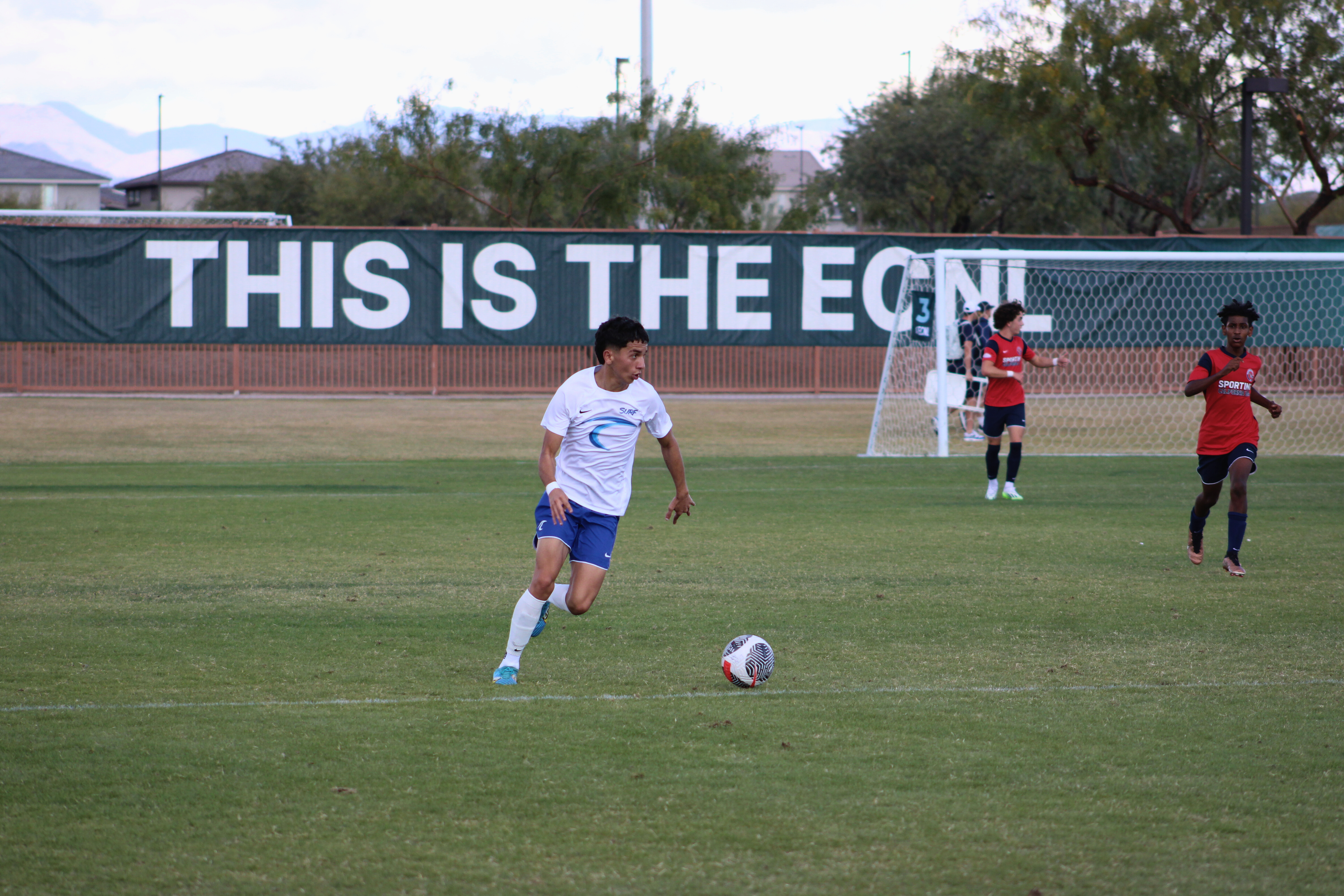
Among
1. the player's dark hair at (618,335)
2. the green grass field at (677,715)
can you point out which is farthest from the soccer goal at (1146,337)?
the player's dark hair at (618,335)

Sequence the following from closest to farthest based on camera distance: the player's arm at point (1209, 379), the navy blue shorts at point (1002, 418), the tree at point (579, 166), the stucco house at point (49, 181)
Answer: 1. the player's arm at point (1209, 379)
2. the navy blue shorts at point (1002, 418)
3. the tree at point (579, 166)
4. the stucco house at point (49, 181)

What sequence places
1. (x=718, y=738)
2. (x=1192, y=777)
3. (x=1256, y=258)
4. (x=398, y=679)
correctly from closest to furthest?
1. (x=1192, y=777)
2. (x=718, y=738)
3. (x=398, y=679)
4. (x=1256, y=258)

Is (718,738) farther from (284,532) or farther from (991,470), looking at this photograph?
(991,470)

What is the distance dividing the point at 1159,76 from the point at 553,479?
111 feet

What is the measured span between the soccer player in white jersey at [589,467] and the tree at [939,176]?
41.4m

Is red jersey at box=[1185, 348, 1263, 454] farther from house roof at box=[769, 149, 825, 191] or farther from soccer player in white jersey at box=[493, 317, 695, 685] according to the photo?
house roof at box=[769, 149, 825, 191]

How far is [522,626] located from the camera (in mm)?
6035

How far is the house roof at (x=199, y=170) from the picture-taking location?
87.5 meters

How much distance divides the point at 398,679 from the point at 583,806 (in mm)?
2007

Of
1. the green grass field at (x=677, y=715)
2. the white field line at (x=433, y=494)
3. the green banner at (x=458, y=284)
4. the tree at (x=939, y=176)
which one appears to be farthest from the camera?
the tree at (x=939, y=176)

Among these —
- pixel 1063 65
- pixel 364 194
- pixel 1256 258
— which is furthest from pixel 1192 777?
pixel 364 194

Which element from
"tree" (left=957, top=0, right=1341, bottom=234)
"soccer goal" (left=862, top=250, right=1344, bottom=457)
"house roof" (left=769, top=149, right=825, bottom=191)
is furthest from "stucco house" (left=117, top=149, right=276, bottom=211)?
"soccer goal" (left=862, top=250, right=1344, bottom=457)

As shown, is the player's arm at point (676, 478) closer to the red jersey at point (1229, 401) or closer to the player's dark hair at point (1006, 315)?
the red jersey at point (1229, 401)

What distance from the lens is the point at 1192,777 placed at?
4793mm
